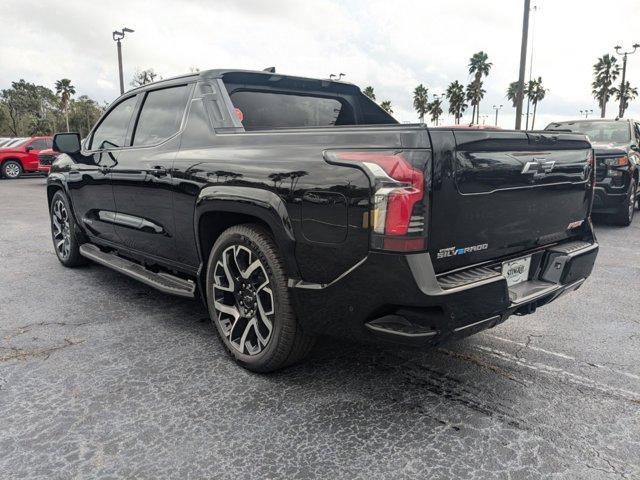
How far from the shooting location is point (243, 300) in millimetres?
2998

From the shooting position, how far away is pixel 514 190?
2.62 meters

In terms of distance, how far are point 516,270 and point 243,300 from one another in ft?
5.13

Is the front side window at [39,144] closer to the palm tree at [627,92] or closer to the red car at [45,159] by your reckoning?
the red car at [45,159]

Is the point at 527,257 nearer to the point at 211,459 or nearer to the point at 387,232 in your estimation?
the point at 387,232

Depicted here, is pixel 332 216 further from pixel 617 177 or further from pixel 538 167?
pixel 617 177

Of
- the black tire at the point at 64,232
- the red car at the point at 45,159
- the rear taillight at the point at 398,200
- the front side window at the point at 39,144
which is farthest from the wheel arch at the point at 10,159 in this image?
the rear taillight at the point at 398,200

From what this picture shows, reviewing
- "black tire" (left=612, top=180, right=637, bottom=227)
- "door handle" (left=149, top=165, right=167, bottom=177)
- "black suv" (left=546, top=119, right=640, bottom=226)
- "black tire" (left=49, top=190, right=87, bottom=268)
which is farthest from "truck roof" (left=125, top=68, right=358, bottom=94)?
"black tire" (left=612, top=180, right=637, bottom=227)

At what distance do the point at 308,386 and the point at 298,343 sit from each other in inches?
10.7

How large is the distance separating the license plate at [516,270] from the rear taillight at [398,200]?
0.77m

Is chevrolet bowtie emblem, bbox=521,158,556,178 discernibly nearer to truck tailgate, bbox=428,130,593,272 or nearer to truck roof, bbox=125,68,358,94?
truck tailgate, bbox=428,130,593,272

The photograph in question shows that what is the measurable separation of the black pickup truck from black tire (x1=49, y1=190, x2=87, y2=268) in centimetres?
139

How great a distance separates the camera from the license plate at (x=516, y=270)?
273cm

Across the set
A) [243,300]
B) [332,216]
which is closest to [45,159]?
[243,300]

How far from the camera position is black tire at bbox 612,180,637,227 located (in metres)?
7.99
